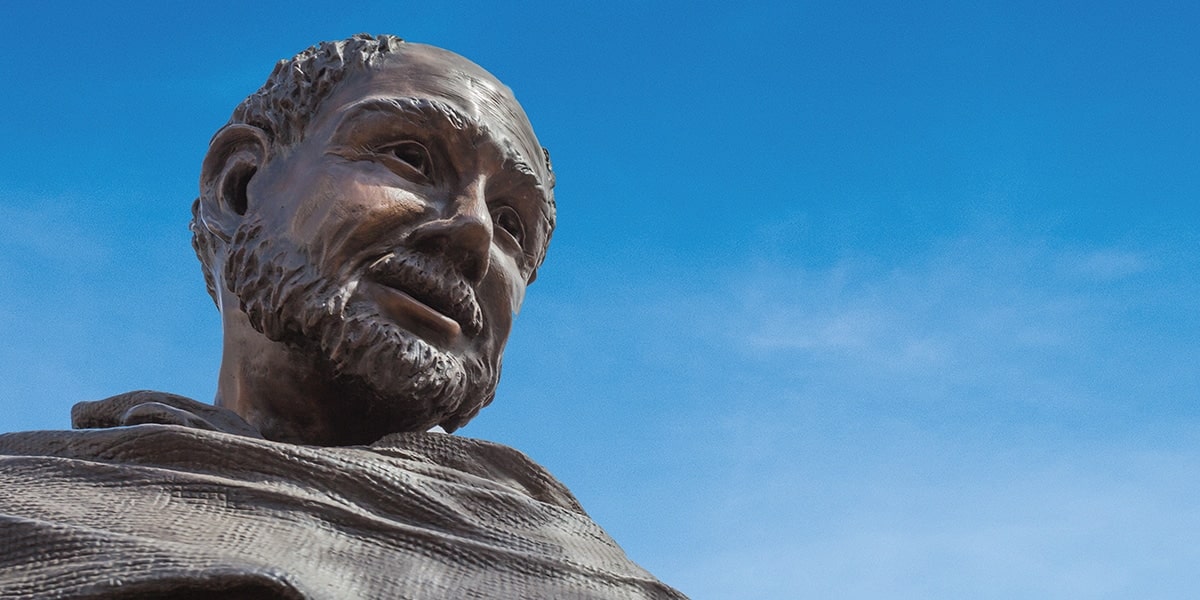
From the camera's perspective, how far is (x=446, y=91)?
4.77m

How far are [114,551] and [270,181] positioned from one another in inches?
64.4

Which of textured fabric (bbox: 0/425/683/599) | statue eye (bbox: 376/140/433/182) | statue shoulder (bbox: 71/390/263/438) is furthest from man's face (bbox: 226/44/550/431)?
textured fabric (bbox: 0/425/683/599)

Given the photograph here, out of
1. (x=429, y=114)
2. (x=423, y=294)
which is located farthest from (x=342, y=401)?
(x=429, y=114)

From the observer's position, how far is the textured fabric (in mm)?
3133

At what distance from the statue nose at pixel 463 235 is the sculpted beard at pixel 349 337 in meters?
0.21

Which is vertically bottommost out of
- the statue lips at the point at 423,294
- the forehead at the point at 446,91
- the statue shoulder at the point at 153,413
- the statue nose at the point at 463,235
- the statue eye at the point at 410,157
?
the statue shoulder at the point at 153,413

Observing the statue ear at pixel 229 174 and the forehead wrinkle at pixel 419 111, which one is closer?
the forehead wrinkle at pixel 419 111

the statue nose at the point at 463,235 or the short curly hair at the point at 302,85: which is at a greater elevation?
the short curly hair at the point at 302,85

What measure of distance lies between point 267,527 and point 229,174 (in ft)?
5.19

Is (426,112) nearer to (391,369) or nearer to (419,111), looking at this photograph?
(419,111)

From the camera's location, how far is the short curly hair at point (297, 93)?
4.78 meters

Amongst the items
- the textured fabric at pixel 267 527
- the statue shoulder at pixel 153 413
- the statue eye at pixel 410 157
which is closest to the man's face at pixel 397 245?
the statue eye at pixel 410 157

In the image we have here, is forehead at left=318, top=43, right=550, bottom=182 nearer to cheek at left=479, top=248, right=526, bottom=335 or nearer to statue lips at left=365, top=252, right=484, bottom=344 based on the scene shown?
cheek at left=479, top=248, right=526, bottom=335

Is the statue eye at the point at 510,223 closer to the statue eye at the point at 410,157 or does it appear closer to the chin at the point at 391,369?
the statue eye at the point at 410,157
